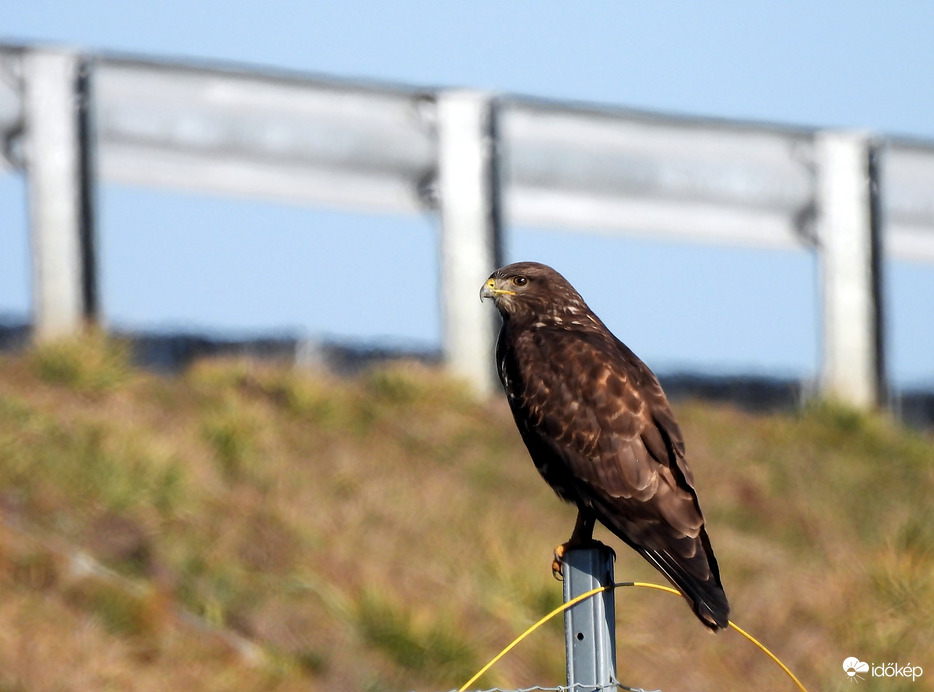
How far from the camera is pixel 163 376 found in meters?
13.9

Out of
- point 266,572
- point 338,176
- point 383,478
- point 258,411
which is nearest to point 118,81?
point 338,176

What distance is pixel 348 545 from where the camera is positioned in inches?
432

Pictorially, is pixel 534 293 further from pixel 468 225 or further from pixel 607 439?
pixel 468 225

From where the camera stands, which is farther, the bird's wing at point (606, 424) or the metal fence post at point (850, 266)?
the metal fence post at point (850, 266)

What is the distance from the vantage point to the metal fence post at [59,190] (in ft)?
45.2

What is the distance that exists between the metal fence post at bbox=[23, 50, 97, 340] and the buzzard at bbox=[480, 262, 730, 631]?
8.69 metres

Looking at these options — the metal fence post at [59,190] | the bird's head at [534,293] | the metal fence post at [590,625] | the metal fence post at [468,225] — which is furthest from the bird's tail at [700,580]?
the metal fence post at [468,225]

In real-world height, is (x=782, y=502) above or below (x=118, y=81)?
below

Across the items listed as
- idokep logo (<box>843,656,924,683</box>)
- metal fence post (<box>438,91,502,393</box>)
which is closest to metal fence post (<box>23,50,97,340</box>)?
metal fence post (<box>438,91,502,393</box>)

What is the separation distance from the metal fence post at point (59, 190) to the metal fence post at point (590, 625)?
10.1m

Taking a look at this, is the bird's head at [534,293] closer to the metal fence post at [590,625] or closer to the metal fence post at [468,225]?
the metal fence post at [590,625]

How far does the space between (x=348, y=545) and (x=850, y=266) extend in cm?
838

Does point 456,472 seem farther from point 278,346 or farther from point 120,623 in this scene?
point 120,623

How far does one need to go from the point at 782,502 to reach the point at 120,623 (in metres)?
6.73
